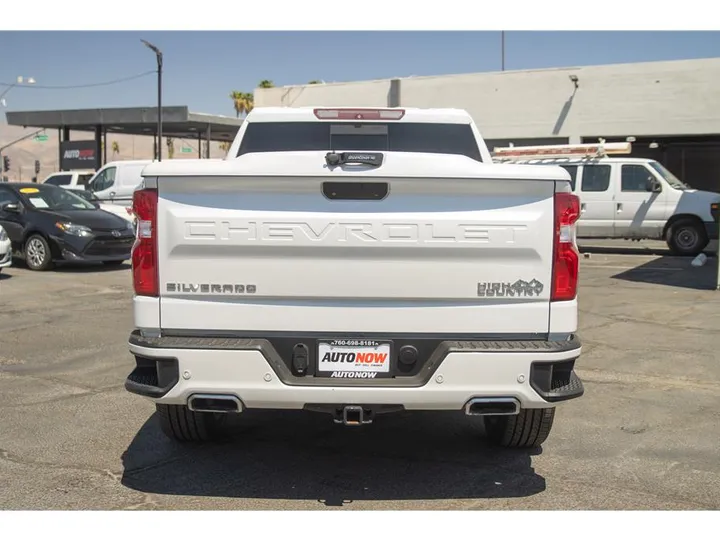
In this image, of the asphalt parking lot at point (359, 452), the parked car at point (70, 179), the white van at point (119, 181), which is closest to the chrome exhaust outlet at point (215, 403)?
the asphalt parking lot at point (359, 452)

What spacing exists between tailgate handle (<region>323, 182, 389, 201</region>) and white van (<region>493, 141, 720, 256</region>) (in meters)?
14.6

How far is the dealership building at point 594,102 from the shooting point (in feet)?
85.8

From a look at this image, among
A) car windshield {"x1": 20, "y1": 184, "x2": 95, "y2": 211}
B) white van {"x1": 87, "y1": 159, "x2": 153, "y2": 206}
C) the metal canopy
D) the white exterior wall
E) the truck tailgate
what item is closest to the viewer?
the truck tailgate

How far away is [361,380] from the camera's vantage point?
3.86 m

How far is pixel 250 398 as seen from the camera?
385cm

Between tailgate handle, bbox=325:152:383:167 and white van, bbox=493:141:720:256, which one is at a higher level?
tailgate handle, bbox=325:152:383:167

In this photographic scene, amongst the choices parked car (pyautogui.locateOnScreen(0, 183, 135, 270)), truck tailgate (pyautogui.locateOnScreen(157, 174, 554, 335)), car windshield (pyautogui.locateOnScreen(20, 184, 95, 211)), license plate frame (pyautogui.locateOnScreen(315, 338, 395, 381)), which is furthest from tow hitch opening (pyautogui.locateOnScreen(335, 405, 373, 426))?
car windshield (pyautogui.locateOnScreen(20, 184, 95, 211))

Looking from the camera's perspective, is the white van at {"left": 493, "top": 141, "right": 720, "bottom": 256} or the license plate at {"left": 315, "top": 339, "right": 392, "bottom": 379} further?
the white van at {"left": 493, "top": 141, "right": 720, "bottom": 256}

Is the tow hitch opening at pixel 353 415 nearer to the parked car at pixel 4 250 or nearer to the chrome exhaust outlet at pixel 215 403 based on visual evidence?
the chrome exhaust outlet at pixel 215 403

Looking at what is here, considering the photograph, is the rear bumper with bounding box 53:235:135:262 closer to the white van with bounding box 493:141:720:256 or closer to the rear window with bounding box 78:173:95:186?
the white van with bounding box 493:141:720:256

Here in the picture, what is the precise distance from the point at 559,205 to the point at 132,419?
3372mm

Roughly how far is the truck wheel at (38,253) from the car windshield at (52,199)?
71 centimetres

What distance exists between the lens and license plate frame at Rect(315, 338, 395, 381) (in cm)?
386
